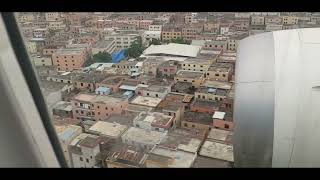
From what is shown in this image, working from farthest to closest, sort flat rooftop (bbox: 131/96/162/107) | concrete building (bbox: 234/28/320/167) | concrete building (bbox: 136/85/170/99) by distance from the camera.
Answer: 1. concrete building (bbox: 136/85/170/99)
2. flat rooftop (bbox: 131/96/162/107)
3. concrete building (bbox: 234/28/320/167)

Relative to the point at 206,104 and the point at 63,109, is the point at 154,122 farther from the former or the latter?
the point at 63,109

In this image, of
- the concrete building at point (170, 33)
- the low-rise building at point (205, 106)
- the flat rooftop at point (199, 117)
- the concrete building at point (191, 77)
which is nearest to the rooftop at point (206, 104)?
the low-rise building at point (205, 106)

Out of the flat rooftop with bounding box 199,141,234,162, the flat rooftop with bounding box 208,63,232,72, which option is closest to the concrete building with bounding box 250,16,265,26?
the flat rooftop with bounding box 208,63,232,72

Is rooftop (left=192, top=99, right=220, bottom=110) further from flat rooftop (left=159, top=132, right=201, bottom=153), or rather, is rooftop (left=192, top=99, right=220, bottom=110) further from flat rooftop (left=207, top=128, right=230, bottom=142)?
flat rooftop (left=159, top=132, right=201, bottom=153)

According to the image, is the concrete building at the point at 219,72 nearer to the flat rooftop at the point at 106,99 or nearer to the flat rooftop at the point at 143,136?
the flat rooftop at the point at 106,99

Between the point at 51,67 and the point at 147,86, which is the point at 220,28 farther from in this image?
the point at 51,67

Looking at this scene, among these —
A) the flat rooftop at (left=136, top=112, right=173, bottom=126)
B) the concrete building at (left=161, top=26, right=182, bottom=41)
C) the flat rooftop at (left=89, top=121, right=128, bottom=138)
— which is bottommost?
the flat rooftop at (left=89, top=121, right=128, bottom=138)
